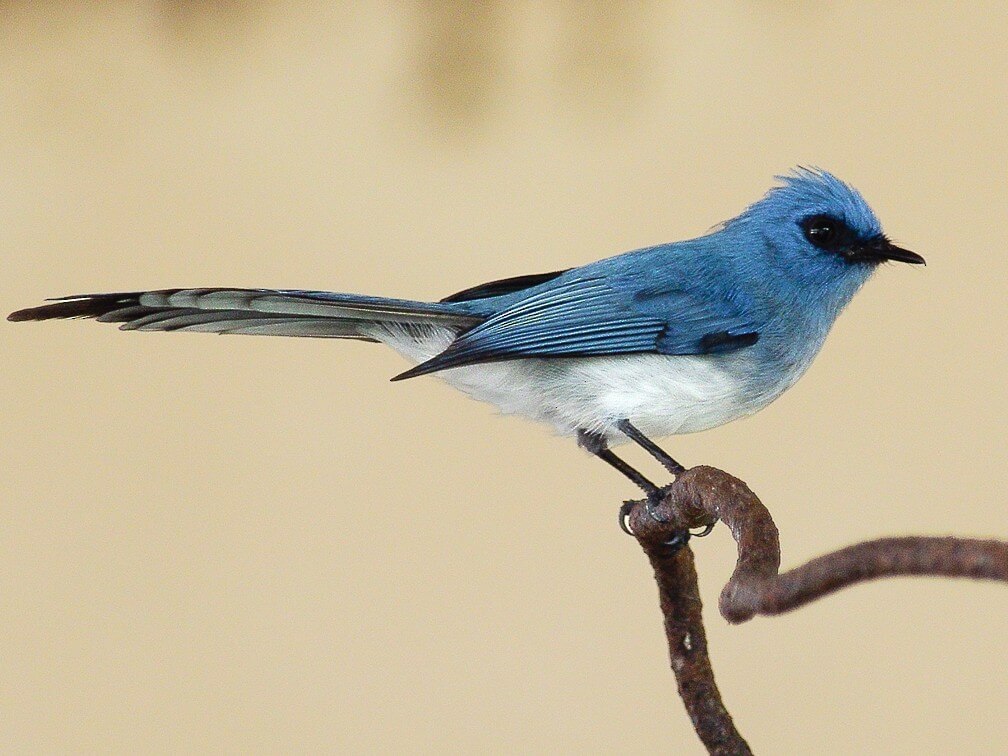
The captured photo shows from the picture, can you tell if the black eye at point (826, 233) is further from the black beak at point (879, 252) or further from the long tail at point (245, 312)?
the long tail at point (245, 312)

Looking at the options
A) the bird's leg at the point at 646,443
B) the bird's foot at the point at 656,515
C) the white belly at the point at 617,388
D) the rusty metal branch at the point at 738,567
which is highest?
the white belly at the point at 617,388

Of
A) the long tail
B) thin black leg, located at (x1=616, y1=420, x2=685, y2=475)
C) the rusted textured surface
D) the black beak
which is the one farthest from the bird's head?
the rusted textured surface

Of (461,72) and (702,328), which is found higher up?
(461,72)

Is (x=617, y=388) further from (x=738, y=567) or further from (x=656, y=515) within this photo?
(x=738, y=567)

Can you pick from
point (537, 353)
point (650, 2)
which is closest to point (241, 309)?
point (537, 353)

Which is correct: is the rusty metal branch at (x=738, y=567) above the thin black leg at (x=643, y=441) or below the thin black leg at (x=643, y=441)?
below

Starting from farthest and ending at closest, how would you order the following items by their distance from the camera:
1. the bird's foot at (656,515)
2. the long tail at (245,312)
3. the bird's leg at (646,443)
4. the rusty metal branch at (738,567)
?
1. the bird's leg at (646,443)
2. the long tail at (245,312)
3. the bird's foot at (656,515)
4. the rusty metal branch at (738,567)

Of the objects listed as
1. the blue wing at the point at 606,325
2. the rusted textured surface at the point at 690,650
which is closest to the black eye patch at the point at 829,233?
the blue wing at the point at 606,325

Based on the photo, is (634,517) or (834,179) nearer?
(634,517)

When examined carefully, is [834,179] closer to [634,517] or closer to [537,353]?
[537,353]
